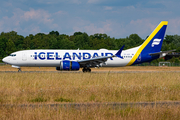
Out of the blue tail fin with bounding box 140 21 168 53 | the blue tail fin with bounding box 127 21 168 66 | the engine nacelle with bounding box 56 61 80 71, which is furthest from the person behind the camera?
the blue tail fin with bounding box 140 21 168 53

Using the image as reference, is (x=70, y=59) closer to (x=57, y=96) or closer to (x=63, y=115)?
(x=57, y=96)

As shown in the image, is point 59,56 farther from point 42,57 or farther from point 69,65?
point 69,65

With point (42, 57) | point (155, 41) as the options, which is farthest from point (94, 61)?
point (155, 41)

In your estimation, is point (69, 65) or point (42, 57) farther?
point (42, 57)

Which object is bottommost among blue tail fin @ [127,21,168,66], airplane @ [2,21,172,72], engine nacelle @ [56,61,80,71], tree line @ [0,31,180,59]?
engine nacelle @ [56,61,80,71]

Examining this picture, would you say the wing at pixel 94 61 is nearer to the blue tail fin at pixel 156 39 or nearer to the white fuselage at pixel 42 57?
the white fuselage at pixel 42 57

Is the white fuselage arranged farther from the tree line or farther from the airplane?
the tree line

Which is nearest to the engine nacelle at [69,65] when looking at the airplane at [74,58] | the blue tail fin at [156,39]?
the airplane at [74,58]

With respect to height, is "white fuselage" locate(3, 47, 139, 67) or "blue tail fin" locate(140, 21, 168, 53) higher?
"blue tail fin" locate(140, 21, 168, 53)

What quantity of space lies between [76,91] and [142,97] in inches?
172

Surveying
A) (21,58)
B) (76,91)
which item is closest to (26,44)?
(21,58)

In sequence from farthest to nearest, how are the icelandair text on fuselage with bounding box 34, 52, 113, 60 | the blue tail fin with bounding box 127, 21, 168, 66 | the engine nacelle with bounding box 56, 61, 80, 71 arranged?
the blue tail fin with bounding box 127, 21, 168, 66 < the icelandair text on fuselage with bounding box 34, 52, 113, 60 < the engine nacelle with bounding box 56, 61, 80, 71

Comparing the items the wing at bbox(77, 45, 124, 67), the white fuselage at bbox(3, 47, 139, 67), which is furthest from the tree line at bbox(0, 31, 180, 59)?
the wing at bbox(77, 45, 124, 67)

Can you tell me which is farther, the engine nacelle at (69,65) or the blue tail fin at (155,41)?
the blue tail fin at (155,41)
